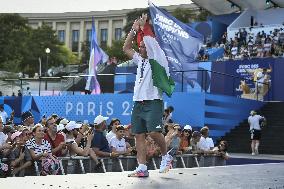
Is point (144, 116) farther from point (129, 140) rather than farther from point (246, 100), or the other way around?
point (246, 100)

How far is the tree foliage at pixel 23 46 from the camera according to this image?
64375 mm

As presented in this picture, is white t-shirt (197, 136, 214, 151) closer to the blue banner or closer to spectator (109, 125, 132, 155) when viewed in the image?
spectator (109, 125, 132, 155)

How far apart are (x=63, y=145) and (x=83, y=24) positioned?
326ft

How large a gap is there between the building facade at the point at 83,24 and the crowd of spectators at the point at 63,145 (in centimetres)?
9156

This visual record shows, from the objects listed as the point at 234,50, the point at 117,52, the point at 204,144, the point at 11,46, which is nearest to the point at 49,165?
the point at 204,144

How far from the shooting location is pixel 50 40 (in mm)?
73812

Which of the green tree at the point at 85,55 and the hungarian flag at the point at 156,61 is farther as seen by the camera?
the green tree at the point at 85,55

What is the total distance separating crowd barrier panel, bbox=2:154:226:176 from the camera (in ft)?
30.9

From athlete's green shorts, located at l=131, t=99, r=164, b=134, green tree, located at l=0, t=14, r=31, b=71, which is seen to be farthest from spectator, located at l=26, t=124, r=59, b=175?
green tree, located at l=0, t=14, r=31, b=71

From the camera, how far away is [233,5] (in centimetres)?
4281

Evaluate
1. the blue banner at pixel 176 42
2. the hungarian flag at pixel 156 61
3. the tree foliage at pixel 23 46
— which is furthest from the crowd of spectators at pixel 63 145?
the tree foliage at pixel 23 46

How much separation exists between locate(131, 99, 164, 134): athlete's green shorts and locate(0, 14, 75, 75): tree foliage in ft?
184

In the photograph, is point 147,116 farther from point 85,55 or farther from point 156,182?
point 85,55

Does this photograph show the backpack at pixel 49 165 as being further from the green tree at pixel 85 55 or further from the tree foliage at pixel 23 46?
the green tree at pixel 85 55
